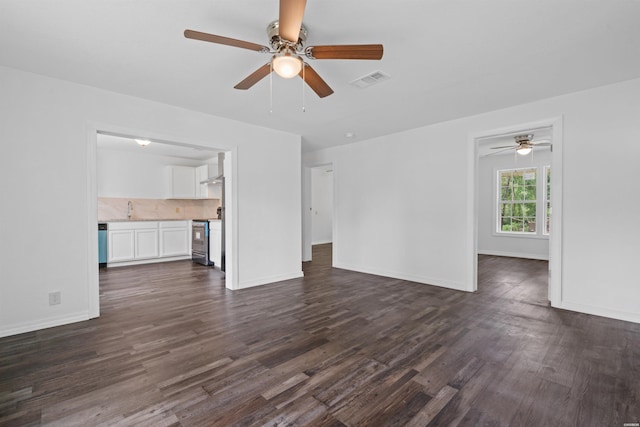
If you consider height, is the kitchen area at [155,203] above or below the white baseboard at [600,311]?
above

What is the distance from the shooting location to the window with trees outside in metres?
6.95

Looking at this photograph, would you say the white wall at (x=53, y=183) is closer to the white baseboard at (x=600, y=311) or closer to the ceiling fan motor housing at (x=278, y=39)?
the ceiling fan motor housing at (x=278, y=39)

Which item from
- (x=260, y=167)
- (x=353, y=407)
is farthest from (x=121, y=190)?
(x=353, y=407)

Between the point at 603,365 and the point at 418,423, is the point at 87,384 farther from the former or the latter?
the point at 603,365

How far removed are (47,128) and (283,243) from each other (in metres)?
3.26

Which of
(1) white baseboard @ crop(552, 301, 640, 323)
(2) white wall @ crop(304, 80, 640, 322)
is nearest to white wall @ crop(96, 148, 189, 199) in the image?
(2) white wall @ crop(304, 80, 640, 322)

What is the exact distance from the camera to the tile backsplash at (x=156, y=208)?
669cm

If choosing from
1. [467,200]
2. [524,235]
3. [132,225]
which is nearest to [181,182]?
[132,225]

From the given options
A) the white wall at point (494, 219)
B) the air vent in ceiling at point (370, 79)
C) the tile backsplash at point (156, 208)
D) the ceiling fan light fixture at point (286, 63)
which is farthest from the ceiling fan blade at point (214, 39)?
the white wall at point (494, 219)

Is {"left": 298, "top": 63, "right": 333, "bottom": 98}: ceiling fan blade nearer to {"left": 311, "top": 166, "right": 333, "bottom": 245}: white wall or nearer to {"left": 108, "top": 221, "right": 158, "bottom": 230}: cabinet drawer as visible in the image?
{"left": 108, "top": 221, "right": 158, "bottom": 230}: cabinet drawer

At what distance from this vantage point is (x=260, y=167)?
474 cm

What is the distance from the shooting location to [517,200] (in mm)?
7422

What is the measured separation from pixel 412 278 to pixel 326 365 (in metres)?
2.99

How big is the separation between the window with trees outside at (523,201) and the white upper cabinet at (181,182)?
7.81m
